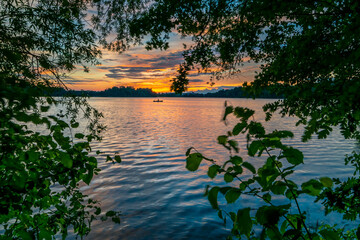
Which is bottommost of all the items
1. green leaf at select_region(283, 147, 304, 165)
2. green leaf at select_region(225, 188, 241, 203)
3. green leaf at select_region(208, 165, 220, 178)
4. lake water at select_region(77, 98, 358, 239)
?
lake water at select_region(77, 98, 358, 239)

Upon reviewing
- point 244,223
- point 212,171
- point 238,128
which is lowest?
point 244,223

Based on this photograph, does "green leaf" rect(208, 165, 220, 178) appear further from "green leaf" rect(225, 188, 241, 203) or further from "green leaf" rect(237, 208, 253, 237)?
"green leaf" rect(237, 208, 253, 237)

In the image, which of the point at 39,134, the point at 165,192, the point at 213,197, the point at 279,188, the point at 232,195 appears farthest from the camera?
the point at 165,192

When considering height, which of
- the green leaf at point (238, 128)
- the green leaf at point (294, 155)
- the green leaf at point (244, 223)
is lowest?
the green leaf at point (244, 223)

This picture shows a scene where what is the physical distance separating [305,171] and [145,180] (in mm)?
10743

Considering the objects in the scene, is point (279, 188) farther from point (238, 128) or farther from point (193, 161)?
point (193, 161)

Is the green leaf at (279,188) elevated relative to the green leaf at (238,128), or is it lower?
lower

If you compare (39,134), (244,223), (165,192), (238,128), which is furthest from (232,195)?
(165,192)

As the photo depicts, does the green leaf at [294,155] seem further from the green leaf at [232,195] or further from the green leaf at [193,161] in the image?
the green leaf at [193,161]

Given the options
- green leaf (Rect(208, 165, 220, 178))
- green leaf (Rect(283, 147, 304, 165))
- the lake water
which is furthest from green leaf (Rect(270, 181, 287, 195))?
the lake water

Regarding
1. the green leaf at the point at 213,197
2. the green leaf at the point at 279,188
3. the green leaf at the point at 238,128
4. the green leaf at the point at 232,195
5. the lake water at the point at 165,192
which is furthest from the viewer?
the lake water at the point at 165,192

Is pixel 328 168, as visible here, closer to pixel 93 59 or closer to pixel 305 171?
pixel 305 171

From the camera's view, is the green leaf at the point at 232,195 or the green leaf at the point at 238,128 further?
the green leaf at the point at 238,128

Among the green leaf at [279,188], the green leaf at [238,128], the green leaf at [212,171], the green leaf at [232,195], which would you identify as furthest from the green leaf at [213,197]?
the green leaf at [238,128]
